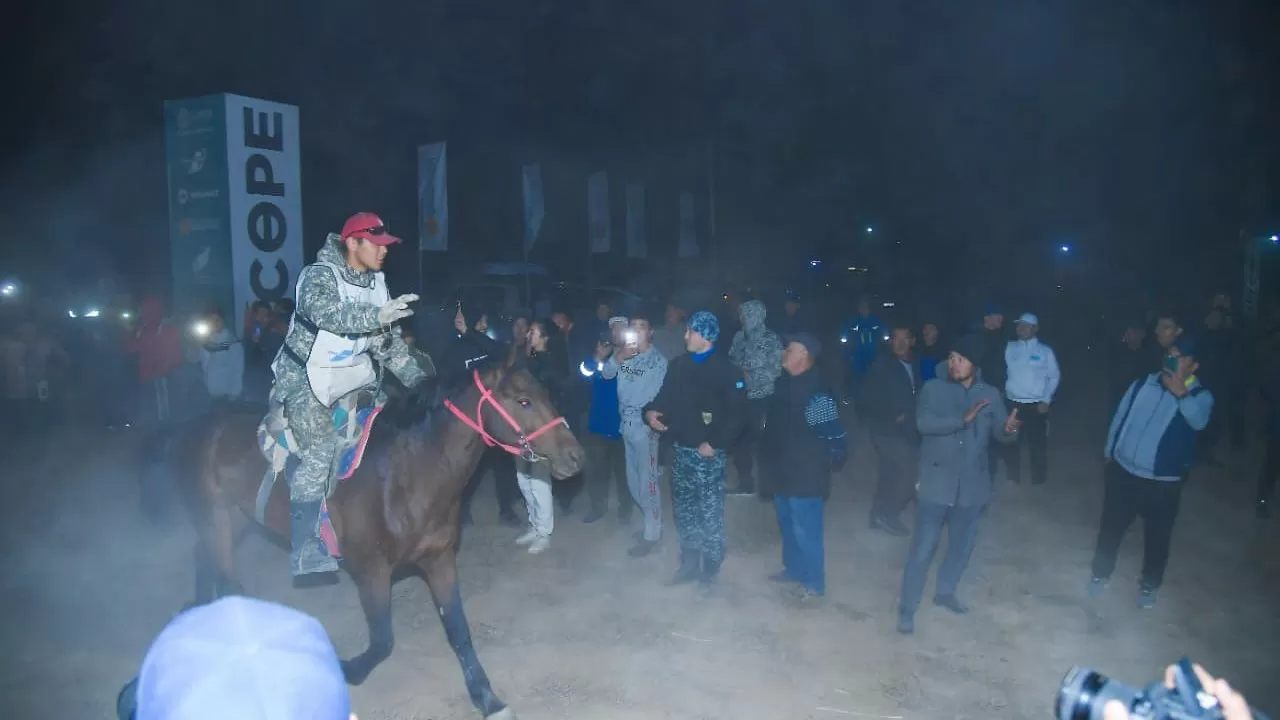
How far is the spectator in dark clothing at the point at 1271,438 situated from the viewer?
8156 mm

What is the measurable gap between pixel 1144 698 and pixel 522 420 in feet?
11.5

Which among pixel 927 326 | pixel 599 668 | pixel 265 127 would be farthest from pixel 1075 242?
pixel 599 668

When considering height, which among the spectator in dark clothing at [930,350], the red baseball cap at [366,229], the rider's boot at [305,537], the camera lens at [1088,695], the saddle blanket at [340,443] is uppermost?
the red baseball cap at [366,229]

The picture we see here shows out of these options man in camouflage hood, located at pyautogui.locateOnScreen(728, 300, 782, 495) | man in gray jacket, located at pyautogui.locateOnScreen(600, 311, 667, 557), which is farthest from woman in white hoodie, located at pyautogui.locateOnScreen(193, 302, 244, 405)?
man in camouflage hood, located at pyautogui.locateOnScreen(728, 300, 782, 495)

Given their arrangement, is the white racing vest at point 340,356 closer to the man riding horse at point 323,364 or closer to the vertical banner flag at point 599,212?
the man riding horse at point 323,364

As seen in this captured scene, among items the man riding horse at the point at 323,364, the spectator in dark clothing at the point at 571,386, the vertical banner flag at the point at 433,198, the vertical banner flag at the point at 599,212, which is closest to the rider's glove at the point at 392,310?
the man riding horse at the point at 323,364

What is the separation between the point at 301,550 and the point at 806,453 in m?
3.46

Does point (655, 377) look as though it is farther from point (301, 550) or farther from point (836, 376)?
point (836, 376)

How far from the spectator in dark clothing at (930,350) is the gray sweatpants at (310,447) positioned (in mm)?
6657

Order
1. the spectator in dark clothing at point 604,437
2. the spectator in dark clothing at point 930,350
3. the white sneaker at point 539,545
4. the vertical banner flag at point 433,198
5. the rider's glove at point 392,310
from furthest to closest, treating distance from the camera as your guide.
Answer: the vertical banner flag at point 433,198, the spectator in dark clothing at point 930,350, the spectator in dark clothing at point 604,437, the white sneaker at point 539,545, the rider's glove at point 392,310

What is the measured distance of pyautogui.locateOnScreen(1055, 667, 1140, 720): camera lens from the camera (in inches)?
69.2

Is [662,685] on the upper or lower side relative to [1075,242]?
lower

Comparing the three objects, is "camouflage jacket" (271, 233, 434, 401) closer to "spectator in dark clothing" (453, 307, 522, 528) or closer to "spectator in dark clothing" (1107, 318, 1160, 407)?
"spectator in dark clothing" (453, 307, 522, 528)

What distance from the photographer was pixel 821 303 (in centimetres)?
3222
